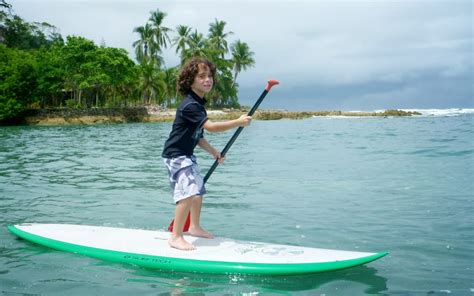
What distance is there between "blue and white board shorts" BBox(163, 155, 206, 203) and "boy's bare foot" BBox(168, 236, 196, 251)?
1.31ft

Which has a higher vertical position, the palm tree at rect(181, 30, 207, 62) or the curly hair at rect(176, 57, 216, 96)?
the palm tree at rect(181, 30, 207, 62)

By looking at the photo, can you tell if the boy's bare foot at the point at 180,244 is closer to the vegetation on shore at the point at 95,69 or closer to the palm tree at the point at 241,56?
the vegetation on shore at the point at 95,69

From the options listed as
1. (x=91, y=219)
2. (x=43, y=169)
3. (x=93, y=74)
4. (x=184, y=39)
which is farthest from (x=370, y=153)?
(x=184, y=39)

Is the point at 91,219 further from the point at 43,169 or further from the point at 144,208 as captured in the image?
the point at 43,169

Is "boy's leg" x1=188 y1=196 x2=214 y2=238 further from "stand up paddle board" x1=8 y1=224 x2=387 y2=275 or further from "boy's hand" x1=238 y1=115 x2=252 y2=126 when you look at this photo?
"boy's hand" x1=238 y1=115 x2=252 y2=126

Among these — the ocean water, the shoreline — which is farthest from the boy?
the shoreline

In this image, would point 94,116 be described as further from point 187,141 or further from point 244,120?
point 244,120

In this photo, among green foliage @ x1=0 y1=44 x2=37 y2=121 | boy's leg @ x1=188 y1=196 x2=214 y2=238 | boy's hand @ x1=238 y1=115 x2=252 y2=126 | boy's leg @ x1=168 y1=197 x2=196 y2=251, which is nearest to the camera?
boy's hand @ x1=238 y1=115 x2=252 y2=126

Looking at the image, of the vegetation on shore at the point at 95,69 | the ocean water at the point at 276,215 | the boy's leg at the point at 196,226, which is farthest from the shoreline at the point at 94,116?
the boy's leg at the point at 196,226

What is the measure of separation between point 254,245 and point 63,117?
148 ft

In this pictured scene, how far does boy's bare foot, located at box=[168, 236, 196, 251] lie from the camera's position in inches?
169

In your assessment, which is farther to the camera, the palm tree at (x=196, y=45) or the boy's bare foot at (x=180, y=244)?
the palm tree at (x=196, y=45)

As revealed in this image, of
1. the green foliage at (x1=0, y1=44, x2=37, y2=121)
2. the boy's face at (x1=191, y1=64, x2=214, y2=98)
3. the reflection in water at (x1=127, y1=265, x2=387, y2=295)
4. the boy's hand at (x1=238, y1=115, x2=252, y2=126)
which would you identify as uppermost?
the green foliage at (x1=0, y1=44, x2=37, y2=121)

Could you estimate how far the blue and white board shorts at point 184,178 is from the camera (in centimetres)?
423
